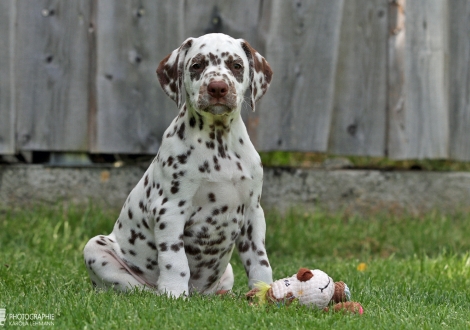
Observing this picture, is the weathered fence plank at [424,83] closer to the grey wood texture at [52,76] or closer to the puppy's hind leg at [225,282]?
the grey wood texture at [52,76]

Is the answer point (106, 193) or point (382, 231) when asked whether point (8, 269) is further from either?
point (382, 231)

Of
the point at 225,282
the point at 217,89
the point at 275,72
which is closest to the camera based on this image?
the point at 217,89

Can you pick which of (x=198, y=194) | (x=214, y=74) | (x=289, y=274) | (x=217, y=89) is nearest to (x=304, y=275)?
(x=198, y=194)

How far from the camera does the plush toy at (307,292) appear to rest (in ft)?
12.4

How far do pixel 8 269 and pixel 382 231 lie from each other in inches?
137

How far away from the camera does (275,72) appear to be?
23.4ft

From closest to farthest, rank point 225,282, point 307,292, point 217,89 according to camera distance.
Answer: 1. point 307,292
2. point 217,89
3. point 225,282

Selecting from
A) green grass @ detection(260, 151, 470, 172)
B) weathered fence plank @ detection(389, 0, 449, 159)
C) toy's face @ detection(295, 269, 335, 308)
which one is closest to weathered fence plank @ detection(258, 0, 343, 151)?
green grass @ detection(260, 151, 470, 172)

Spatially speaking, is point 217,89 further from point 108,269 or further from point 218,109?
point 108,269

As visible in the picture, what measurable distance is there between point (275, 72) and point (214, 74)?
3058 mm

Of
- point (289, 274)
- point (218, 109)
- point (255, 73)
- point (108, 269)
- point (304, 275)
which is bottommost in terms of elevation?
point (289, 274)

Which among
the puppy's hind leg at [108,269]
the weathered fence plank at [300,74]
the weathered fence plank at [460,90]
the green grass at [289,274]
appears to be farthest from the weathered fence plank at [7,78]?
the weathered fence plank at [460,90]

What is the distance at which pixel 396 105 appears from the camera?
24.0ft

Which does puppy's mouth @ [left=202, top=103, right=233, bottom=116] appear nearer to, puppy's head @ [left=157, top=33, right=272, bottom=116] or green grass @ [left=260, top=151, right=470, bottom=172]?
puppy's head @ [left=157, top=33, right=272, bottom=116]
